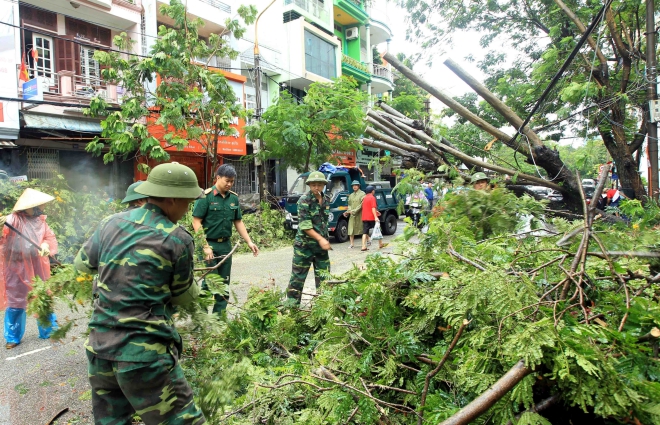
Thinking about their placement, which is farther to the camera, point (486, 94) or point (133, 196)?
point (486, 94)

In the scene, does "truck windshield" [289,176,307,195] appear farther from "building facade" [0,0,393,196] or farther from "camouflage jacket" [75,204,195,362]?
"camouflage jacket" [75,204,195,362]

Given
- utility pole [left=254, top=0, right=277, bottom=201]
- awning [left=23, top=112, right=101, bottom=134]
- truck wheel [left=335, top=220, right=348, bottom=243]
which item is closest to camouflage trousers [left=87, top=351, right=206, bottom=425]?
truck wheel [left=335, top=220, right=348, bottom=243]

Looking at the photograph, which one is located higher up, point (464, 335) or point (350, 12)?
point (350, 12)

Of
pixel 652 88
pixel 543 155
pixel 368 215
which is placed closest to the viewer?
pixel 543 155

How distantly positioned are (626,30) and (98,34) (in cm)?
1440

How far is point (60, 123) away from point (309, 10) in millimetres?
14558

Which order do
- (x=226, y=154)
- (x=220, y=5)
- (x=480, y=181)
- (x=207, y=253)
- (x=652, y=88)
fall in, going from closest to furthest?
1. (x=480, y=181)
2. (x=207, y=253)
3. (x=652, y=88)
4. (x=226, y=154)
5. (x=220, y=5)

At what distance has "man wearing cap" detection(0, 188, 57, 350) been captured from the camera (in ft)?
14.2

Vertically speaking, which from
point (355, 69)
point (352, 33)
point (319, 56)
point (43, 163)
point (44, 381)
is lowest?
point (44, 381)

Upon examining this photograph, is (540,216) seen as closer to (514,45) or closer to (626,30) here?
(626,30)

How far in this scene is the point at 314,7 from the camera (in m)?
22.2

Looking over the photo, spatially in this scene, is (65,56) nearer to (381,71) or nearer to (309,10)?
(309,10)

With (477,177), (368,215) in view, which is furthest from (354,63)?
(477,177)

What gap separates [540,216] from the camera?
12.4 feet
